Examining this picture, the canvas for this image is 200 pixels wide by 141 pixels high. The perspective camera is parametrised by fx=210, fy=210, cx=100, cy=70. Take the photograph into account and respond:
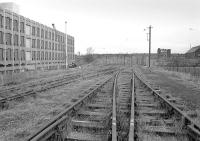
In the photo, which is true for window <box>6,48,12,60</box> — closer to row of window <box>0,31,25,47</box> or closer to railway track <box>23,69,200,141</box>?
row of window <box>0,31,25,47</box>

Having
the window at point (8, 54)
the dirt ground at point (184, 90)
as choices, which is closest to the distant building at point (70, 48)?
the window at point (8, 54)

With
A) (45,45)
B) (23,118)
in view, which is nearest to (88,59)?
(45,45)

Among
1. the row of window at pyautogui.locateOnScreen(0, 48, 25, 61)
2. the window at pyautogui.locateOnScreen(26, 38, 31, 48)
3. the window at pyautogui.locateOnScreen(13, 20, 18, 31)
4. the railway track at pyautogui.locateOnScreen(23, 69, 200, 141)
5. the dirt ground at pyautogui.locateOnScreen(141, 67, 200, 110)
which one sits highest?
the window at pyautogui.locateOnScreen(13, 20, 18, 31)

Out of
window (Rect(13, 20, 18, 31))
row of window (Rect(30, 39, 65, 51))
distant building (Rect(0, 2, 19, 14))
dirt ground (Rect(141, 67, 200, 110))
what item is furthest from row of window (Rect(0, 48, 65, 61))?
dirt ground (Rect(141, 67, 200, 110))

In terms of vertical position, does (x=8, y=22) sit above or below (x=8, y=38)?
above

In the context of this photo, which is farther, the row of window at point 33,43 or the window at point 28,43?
the window at point 28,43

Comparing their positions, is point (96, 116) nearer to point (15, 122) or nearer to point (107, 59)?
point (15, 122)

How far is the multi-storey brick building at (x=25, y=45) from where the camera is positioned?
34.2 meters

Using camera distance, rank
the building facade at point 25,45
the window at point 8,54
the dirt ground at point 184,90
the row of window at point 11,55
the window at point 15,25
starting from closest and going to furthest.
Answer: the dirt ground at point 184,90, the row of window at point 11,55, the building facade at point 25,45, the window at point 8,54, the window at point 15,25

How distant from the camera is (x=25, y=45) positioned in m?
41.2

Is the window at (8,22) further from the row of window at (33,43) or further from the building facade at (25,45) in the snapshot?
the row of window at (33,43)

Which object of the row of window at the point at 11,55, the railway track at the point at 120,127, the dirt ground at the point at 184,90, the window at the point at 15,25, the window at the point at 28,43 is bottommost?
the dirt ground at the point at 184,90

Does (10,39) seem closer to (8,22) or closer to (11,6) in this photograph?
(8,22)

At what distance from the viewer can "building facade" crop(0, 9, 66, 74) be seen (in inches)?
1348
